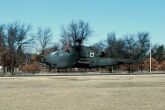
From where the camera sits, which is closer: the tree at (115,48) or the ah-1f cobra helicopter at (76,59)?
the ah-1f cobra helicopter at (76,59)

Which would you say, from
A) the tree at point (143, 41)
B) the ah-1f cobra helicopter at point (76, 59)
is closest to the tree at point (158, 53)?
the tree at point (143, 41)

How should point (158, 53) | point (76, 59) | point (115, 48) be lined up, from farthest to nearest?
point (158, 53) < point (115, 48) < point (76, 59)

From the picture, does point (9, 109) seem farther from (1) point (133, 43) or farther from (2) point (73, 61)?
(1) point (133, 43)

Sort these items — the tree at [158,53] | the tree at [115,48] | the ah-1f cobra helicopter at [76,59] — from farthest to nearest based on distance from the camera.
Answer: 1. the tree at [158,53]
2. the tree at [115,48]
3. the ah-1f cobra helicopter at [76,59]

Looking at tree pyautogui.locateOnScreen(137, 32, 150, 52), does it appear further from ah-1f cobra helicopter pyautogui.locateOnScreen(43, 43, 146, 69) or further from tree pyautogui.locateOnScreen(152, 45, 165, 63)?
ah-1f cobra helicopter pyautogui.locateOnScreen(43, 43, 146, 69)

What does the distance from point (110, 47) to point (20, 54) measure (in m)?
32.8

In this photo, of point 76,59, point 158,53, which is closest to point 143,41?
point 158,53

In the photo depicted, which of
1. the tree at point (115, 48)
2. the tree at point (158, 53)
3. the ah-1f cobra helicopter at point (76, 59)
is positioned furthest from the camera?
the tree at point (158, 53)

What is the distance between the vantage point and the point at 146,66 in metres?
114

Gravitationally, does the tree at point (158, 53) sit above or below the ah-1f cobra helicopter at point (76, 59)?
above

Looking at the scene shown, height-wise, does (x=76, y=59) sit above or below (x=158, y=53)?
below

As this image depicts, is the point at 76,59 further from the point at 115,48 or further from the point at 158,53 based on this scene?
the point at 158,53

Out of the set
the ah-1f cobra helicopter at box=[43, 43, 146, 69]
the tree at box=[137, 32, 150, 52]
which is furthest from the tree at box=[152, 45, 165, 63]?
the ah-1f cobra helicopter at box=[43, 43, 146, 69]

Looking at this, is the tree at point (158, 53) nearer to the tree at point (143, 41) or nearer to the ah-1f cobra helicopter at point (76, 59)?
the tree at point (143, 41)
